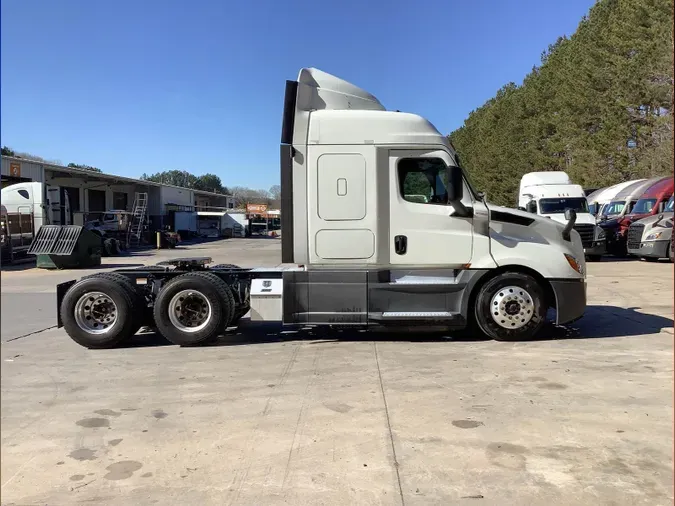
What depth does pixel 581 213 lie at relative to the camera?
2147 cm

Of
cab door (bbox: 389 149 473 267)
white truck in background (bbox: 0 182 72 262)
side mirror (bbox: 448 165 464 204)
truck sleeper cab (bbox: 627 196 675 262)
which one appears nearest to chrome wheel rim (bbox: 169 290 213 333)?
cab door (bbox: 389 149 473 267)

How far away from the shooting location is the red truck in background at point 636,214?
22.3 metres

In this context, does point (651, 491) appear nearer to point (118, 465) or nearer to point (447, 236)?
point (118, 465)

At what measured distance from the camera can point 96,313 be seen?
309 inches

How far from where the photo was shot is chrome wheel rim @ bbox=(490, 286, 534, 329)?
7.60 m

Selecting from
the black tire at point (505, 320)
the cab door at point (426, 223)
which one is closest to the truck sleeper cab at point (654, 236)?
the black tire at point (505, 320)

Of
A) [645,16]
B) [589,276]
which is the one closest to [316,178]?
[589,276]

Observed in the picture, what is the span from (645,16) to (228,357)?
76.6 feet

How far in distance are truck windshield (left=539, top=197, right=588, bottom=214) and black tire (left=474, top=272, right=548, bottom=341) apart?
632 inches

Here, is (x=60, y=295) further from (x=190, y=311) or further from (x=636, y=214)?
(x=636, y=214)

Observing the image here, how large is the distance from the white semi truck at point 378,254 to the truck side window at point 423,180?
0.05ft

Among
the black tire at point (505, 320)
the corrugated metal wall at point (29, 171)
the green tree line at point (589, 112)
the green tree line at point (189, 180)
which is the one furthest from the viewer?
the green tree line at point (189, 180)

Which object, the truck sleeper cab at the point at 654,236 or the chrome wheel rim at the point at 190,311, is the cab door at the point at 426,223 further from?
the truck sleeper cab at the point at 654,236

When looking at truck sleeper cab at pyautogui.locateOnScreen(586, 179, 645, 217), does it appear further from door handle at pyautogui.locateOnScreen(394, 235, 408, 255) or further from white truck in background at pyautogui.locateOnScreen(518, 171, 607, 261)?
door handle at pyautogui.locateOnScreen(394, 235, 408, 255)
